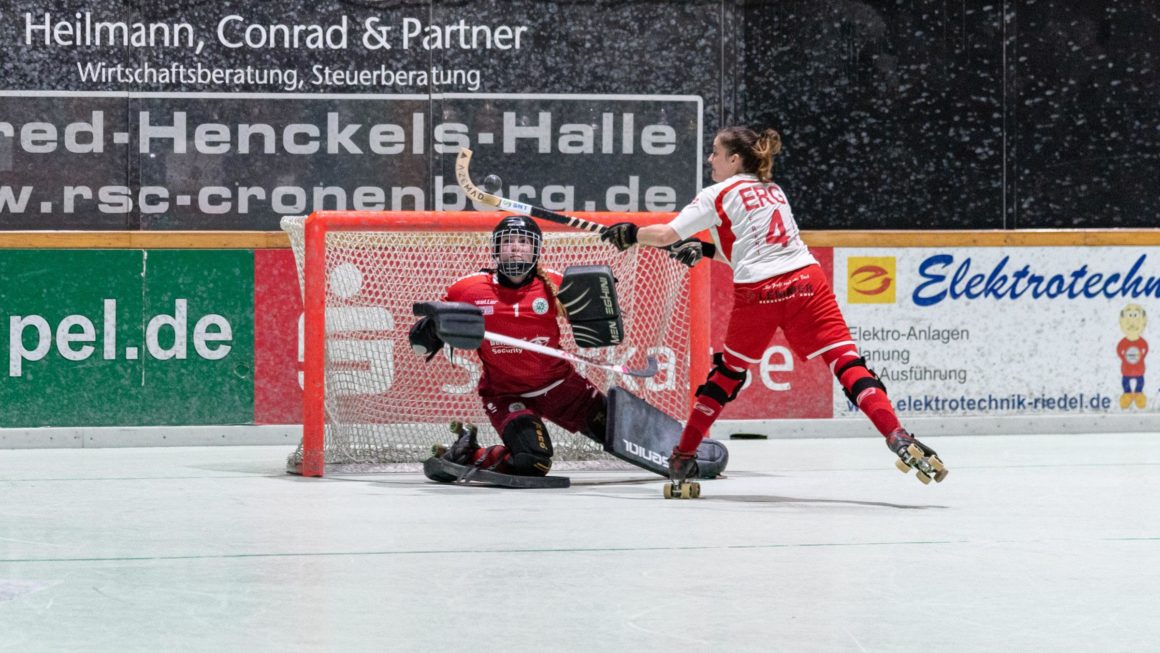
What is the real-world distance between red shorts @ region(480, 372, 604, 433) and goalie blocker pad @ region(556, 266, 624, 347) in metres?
0.19

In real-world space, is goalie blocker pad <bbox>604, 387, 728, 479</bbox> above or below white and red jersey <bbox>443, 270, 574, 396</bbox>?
below

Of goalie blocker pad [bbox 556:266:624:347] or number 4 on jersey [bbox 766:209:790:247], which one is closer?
number 4 on jersey [bbox 766:209:790:247]

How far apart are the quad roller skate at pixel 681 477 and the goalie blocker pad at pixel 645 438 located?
11.0 inches

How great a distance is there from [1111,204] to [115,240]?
5.12 metres

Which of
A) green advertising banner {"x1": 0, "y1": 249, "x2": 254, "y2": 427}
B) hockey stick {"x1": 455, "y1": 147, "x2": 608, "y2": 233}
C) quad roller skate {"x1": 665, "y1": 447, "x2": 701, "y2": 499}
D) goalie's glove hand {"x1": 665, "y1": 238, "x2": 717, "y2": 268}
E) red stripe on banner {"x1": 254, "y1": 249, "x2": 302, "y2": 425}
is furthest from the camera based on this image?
red stripe on banner {"x1": 254, "y1": 249, "x2": 302, "y2": 425}

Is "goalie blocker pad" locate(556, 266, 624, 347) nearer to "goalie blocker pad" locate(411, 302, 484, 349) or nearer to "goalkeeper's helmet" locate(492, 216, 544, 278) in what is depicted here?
"goalkeeper's helmet" locate(492, 216, 544, 278)

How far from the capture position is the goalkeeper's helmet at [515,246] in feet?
21.8

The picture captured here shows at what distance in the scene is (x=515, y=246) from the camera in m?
6.64

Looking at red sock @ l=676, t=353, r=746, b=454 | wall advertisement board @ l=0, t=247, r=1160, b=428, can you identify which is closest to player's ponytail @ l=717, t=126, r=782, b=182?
red sock @ l=676, t=353, r=746, b=454

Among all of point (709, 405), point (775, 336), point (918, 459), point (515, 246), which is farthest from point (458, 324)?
point (775, 336)

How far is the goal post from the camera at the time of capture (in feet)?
23.6

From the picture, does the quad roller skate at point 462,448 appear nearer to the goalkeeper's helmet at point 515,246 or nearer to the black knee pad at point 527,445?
the black knee pad at point 527,445

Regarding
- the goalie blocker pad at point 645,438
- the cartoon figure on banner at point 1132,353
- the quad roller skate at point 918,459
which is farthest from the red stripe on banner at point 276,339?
the cartoon figure on banner at point 1132,353

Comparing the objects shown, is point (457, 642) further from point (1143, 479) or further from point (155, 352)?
point (155, 352)
